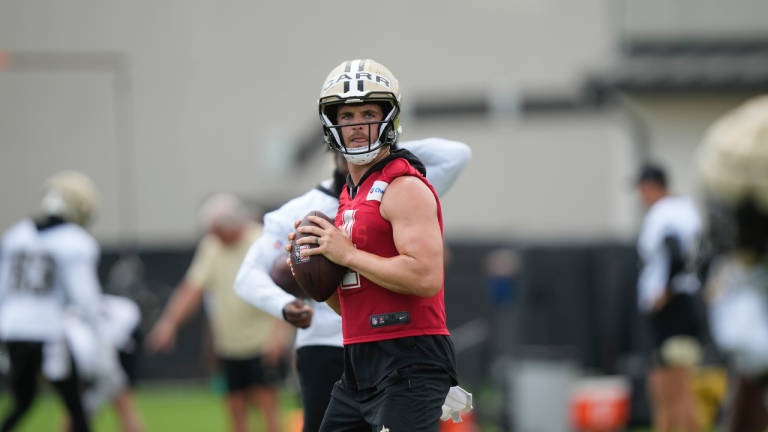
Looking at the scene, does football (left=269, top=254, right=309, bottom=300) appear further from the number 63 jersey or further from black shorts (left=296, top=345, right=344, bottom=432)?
the number 63 jersey

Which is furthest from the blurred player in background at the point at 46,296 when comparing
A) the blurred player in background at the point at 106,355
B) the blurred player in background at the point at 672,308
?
the blurred player in background at the point at 672,308

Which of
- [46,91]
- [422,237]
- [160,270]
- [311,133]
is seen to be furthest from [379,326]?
[46,91]

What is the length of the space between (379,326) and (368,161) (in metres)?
0.65

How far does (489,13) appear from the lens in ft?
57.9

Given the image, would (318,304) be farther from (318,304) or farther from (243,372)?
(243,372)

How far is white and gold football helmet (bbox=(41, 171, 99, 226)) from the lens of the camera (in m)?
6.24

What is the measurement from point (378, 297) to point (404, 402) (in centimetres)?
40

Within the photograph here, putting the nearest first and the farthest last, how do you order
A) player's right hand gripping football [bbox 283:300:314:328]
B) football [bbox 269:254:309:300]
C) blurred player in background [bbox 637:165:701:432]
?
player's right hand gripping football [bbox 283:300:314:328] → football [bbox 269:254:309:300] → blurred player in background [bbox 637:165:701:432]

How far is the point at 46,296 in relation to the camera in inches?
245

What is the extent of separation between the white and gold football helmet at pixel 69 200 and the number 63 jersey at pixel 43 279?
120mm

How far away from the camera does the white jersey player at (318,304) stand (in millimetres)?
4008

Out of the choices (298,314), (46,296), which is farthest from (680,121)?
(298,314)

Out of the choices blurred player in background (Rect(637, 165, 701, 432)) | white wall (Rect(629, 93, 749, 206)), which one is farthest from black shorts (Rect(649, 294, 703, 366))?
white wall (Rect(629, 93, 749, 206))

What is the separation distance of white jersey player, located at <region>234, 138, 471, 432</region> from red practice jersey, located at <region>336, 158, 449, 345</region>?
66 cm
